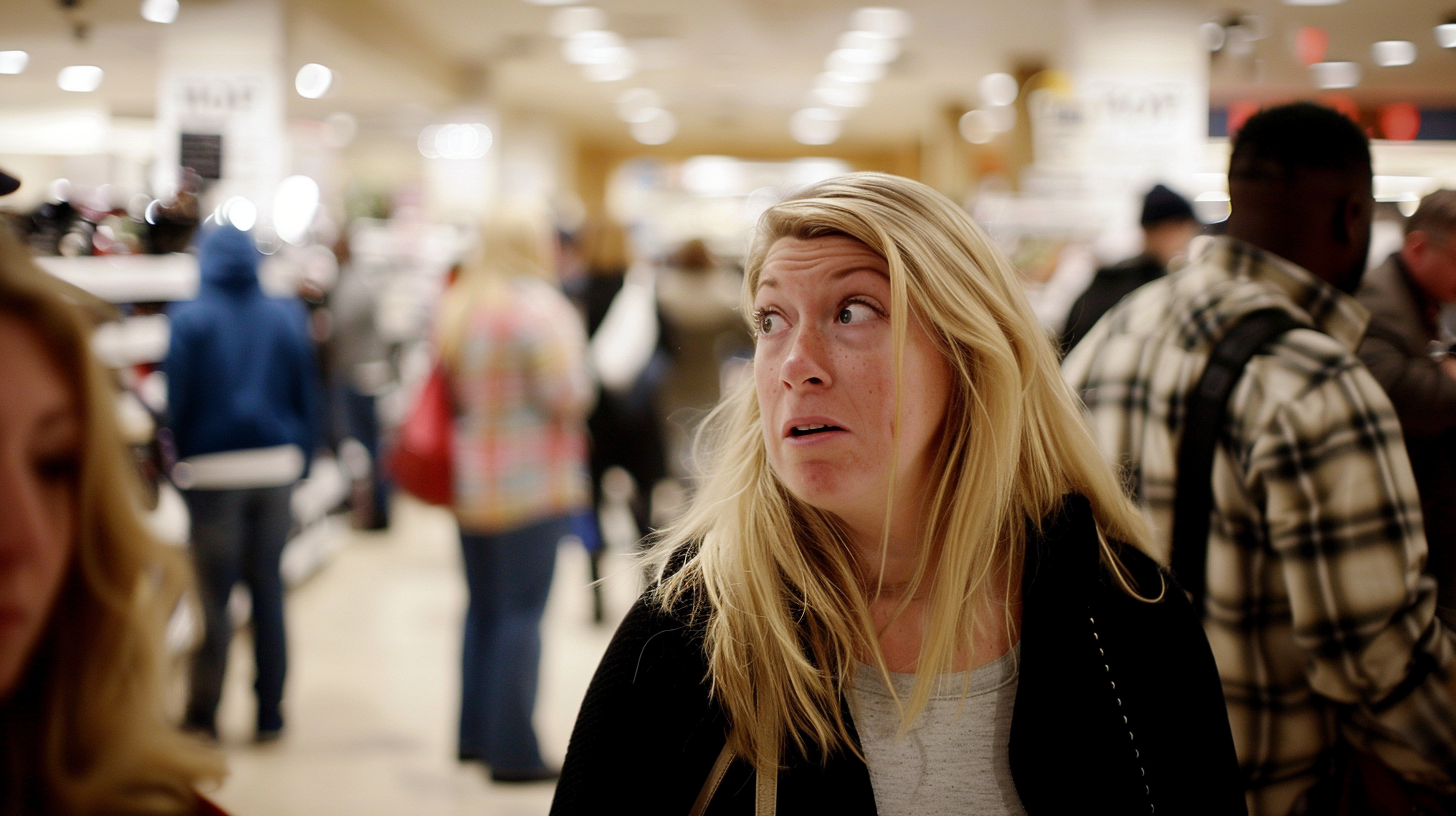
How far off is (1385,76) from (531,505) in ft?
26.7

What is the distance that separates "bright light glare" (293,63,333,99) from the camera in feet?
28.2

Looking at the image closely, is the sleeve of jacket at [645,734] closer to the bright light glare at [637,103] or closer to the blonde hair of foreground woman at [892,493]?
the blonde hair of foreground woman at [892,493]

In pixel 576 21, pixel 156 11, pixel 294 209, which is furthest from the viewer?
pixel 576 21

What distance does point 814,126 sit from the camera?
65.2 ft

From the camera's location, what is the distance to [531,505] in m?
3.31

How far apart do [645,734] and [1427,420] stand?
5.14 ft

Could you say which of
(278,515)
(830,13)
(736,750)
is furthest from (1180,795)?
(830,13)

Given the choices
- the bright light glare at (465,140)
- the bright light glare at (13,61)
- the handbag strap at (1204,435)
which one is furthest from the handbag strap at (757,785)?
the bright light glare at (465,140)

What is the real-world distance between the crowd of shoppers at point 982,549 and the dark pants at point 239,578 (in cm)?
283

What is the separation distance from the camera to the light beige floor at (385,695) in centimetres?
343

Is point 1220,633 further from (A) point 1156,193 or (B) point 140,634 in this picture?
(A) point 1156,193

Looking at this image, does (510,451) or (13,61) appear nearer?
(13,61)

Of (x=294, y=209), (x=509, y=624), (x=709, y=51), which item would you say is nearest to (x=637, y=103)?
(x=709, y=51)

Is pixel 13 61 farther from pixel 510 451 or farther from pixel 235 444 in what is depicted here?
pixel 235 444
